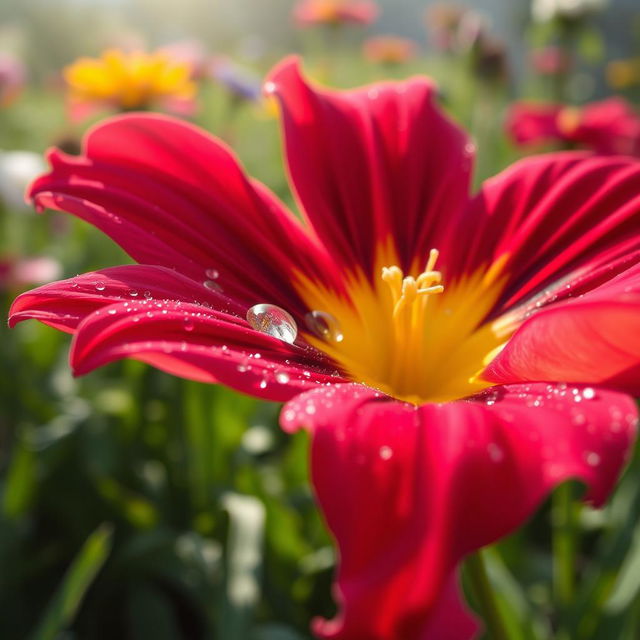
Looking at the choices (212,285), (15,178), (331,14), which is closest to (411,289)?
(212,285)

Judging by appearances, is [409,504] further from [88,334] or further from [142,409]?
[142,409]

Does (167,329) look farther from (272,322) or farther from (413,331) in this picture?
(413,331)

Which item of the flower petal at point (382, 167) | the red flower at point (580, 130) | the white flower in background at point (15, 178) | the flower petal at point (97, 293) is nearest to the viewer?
the flower petal at point (97, 293)

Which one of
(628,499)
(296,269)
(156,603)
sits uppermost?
(296,269)

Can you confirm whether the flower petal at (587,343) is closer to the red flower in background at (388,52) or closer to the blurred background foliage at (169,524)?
the blurred background foliage at (169,524)

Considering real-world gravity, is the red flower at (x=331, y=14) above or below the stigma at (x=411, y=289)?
below

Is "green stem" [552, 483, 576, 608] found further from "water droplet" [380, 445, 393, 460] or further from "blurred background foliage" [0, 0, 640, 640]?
"water droplet" [380, 445, 393, 460]

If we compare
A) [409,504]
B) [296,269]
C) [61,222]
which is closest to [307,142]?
[296,269]

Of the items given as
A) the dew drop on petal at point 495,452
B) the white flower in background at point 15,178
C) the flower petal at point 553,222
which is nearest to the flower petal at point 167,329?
the dew drop on petal at point 495,452
